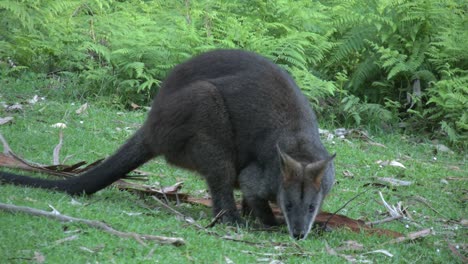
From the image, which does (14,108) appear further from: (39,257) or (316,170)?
(39,257)

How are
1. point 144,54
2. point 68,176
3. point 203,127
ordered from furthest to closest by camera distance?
1. point 144,54
2. point 68,176
3. point 203,127

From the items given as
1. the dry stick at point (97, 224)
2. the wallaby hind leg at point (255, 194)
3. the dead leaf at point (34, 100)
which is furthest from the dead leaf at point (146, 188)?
the dead leaf at point (34, 100)

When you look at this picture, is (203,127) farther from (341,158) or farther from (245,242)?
(341,158)

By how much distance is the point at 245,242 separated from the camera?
5484 millimetres

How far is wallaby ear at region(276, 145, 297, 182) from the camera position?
5871 millimetres

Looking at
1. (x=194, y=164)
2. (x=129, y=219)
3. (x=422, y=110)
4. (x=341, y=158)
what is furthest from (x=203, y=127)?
(x=422, y=110)

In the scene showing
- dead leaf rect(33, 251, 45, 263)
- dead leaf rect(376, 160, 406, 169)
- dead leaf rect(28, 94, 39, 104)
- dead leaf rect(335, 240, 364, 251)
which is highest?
dead leaf rect(33, 251, 45, 263)

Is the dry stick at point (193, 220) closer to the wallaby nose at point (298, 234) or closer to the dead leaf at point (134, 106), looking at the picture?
the wallaby nose at point (298, 234)

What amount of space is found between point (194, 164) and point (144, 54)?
484 centimetres

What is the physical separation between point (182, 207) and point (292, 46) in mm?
5040

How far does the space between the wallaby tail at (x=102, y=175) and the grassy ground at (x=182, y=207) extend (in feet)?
0.35

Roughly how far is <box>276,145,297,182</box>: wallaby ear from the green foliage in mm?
4643

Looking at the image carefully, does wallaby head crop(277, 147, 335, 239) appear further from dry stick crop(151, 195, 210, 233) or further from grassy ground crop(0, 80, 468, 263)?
dry stick crop(151, 195, 210, 233)

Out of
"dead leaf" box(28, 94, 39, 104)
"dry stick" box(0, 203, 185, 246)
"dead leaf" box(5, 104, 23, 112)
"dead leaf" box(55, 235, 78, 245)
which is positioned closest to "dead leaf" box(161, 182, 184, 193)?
"dry stick" box(0, 203, 185, 246)
